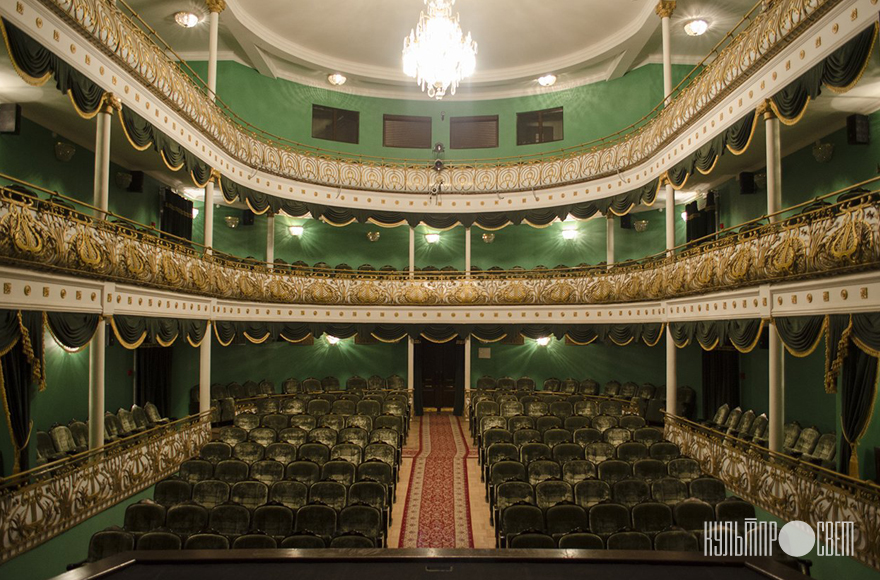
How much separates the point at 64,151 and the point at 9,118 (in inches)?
60.2

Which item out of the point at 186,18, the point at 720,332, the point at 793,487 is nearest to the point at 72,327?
the point at 186,18

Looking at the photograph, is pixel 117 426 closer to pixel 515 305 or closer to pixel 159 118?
pixel 159 118

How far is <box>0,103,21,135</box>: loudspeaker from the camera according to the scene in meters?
9.39

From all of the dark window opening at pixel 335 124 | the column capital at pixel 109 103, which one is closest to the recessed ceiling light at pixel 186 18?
the dark window opening at pixel 335 124

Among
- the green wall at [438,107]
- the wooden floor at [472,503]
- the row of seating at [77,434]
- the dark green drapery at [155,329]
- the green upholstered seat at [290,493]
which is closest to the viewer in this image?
the green upholstered seat at [290,493]

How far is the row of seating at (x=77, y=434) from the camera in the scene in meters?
9.99

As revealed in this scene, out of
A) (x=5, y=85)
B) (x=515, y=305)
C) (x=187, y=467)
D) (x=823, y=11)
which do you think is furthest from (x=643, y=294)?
(x=5, y=85)

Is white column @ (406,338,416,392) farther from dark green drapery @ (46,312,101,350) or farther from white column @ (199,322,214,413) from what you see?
dark green drapery @ (46,312,101,350)

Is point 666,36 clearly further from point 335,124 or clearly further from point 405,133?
point 335,124

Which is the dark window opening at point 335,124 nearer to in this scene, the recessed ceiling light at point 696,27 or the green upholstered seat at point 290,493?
the recessed ceiling light at point 696,27

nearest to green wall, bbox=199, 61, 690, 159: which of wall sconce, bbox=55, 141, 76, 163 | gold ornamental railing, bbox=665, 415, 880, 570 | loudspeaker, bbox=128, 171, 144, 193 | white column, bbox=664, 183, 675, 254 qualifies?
loudspeaker, bbox=128, 171, 144, 193

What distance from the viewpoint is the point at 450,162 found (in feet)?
65.8

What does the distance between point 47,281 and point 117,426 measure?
5448 mm

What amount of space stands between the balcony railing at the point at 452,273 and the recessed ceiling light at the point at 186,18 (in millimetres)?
5671
